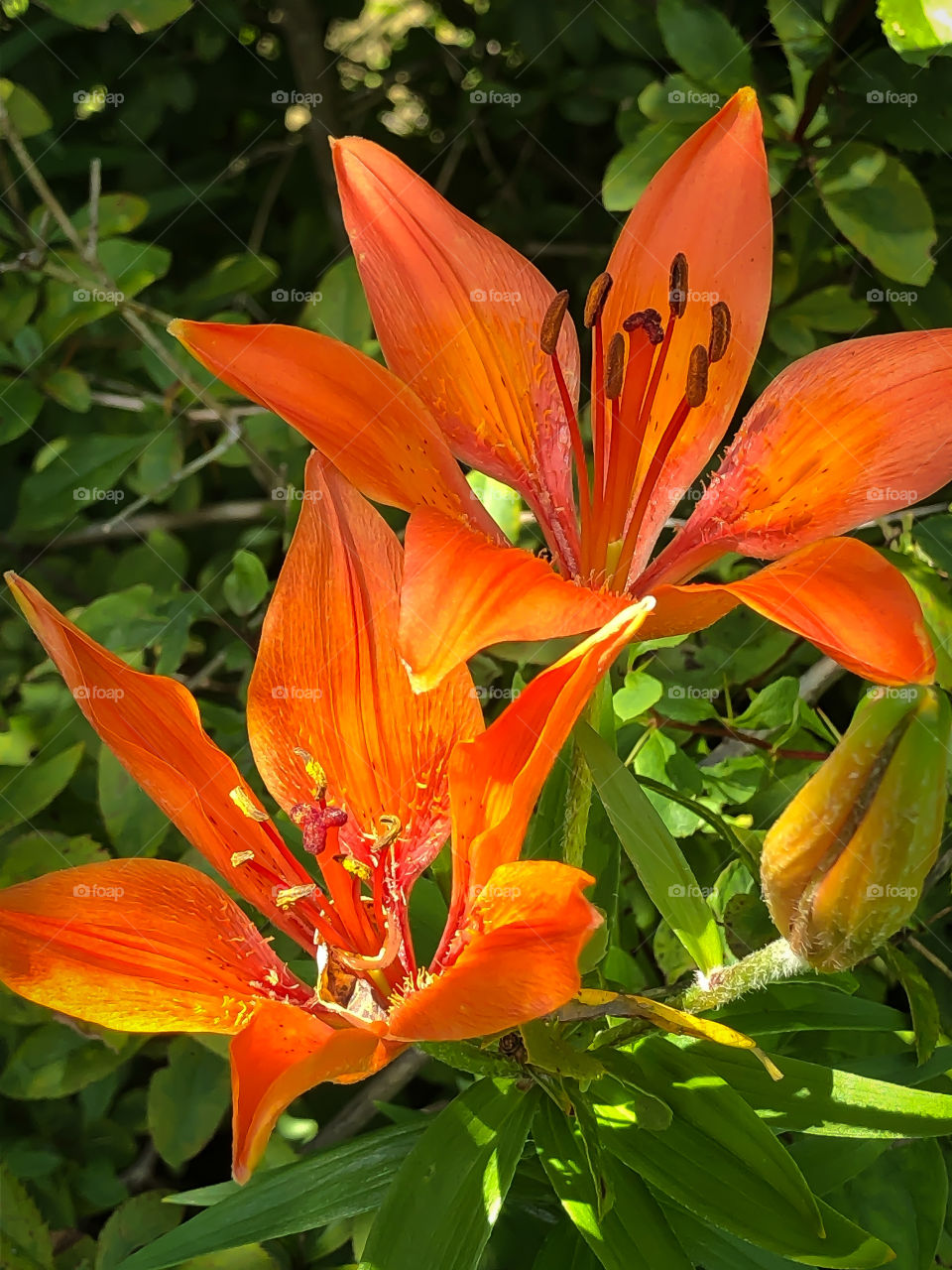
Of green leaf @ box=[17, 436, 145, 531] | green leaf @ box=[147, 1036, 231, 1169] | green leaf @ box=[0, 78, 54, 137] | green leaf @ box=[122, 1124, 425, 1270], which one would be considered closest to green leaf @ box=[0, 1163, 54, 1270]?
green leaf @ box=[147, 1036, 231, 1169]

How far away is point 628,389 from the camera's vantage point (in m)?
0.89

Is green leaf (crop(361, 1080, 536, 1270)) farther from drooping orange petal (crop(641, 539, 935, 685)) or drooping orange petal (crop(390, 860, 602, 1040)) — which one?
drooping orange petal (crop(641, 539, 935, 685))

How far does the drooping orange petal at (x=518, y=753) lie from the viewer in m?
0.61

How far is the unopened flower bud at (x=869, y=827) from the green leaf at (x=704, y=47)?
2.46ft

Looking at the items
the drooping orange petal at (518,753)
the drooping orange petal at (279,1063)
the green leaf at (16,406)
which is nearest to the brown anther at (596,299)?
the drooping orange petal at (518,753)

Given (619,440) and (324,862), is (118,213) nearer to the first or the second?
(619,440)

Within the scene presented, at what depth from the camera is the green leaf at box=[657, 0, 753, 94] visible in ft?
3.64

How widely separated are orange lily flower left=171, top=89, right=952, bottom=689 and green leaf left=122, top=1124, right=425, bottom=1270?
0.43 meters

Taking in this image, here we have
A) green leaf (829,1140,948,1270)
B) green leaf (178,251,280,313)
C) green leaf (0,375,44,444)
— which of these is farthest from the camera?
green leaf (178,251,280,313)

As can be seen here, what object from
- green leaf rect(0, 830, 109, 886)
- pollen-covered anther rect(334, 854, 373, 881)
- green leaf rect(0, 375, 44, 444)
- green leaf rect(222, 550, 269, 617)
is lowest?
green leaf rect(0, 830, 109, 886)

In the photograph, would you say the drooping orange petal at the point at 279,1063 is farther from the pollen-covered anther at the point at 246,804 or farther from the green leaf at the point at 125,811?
the green leaf at the point at 125,811

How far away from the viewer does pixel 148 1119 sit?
104cm

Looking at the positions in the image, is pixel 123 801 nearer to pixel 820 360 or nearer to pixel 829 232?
pixel 820 360

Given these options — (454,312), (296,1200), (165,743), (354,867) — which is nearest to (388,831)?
(354,867)
